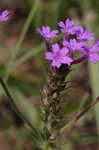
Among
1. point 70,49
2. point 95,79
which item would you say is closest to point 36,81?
point 95,79

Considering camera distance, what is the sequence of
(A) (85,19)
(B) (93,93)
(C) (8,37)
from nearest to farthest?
(B) (93,93), (A) (85,19), (C) (8,37)

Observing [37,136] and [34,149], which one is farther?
[34,149]

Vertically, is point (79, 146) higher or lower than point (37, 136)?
lower

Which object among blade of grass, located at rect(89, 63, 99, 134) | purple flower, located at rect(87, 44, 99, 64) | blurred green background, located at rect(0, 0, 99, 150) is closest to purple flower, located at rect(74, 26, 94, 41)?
purple flower, located at rect(87, 44, 99, 64)

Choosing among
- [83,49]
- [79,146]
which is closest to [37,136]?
[83,49]

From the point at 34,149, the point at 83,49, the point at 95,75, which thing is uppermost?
the point at 83,49

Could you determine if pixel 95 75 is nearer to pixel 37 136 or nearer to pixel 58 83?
pixel 37 136

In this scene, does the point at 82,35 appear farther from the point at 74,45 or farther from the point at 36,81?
the point at 36,81

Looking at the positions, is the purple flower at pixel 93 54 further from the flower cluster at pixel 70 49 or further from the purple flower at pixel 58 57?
the purple flower at pixel 58 57
